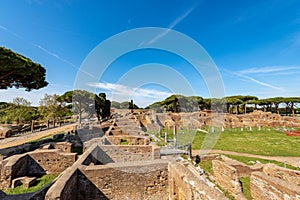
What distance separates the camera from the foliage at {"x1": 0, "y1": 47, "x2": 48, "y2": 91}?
11.7 metres

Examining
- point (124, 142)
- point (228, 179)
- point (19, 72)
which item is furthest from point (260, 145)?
point (19, 72)

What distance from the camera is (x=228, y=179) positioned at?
257 inches

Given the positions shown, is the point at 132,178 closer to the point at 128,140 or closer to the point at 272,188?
the point at 272,188

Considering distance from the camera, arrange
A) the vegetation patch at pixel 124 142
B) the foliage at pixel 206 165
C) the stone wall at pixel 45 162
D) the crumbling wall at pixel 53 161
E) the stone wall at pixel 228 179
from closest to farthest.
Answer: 1. the stone wall at pixel 228 179
2. the stone wall at pixel 45 162
3. the crumbling wall at pixel 53 161
4. the foliage at pixel 206 165
5. the vegetation patch at pixel 124 142

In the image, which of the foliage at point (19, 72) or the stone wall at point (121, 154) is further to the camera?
the foliage at point (19, 72)

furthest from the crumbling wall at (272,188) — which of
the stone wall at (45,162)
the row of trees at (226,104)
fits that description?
the row of trees at (226,104)

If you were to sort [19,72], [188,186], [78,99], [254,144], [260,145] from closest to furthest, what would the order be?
[188,186]
[19,72]
[260,145]
[254,144]
[78,99]

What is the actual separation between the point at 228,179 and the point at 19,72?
1643 centimetres

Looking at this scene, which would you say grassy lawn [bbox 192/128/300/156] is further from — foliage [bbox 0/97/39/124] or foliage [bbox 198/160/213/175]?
foliage [bbox 0/97/39/124]

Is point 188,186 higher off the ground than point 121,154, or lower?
higher

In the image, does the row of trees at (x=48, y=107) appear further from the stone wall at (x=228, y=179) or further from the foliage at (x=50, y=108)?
the stone wall at (x=228, y=179)

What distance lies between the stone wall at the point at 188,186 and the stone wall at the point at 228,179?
288cm

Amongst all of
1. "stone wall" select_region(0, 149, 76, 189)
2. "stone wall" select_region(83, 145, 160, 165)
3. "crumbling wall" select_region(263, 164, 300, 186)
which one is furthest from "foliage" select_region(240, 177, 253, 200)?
"stone wall" select_region(0, 149, 76, 189)

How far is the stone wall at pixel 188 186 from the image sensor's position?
10.3 ft
